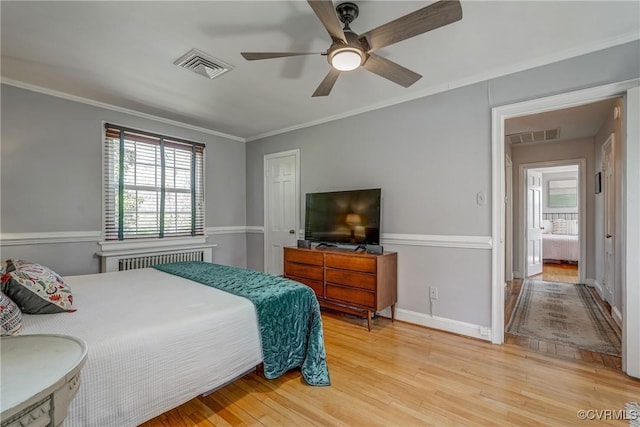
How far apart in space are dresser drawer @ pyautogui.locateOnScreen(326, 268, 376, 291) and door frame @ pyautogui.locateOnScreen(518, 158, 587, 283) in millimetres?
4023

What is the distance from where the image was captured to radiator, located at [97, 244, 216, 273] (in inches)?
134

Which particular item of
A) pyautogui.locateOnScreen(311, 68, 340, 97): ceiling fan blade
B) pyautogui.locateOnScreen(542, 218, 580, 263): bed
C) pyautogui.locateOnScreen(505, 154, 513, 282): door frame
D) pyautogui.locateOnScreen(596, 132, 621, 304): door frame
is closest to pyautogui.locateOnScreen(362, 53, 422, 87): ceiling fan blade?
pyautogui.locateOnScreen(311, 68, 340, 97): ceiling fan blade

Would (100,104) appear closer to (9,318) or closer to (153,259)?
(153,259)

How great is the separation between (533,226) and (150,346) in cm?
674

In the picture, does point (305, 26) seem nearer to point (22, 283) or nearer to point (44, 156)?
point (22, 283)

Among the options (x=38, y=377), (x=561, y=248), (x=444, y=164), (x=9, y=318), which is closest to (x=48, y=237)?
(x=9, y=318)

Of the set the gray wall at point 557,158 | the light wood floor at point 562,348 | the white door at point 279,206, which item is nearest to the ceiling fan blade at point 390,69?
the white door at point 279,206

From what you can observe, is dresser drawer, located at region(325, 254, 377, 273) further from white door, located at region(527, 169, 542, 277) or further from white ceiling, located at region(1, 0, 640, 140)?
white door, located at region(527, 169, 542, 277)

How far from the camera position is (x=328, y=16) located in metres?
1.54

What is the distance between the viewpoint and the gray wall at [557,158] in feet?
15.6

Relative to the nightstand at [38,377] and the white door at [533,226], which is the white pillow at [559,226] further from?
the nightstand at [38,377]

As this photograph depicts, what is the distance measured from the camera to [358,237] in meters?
3.37

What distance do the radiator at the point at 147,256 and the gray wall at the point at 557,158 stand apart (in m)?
5.45

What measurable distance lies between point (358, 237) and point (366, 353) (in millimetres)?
1239
